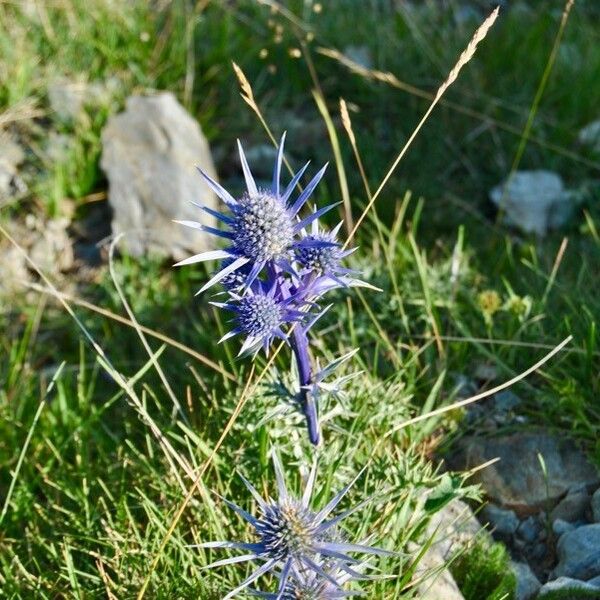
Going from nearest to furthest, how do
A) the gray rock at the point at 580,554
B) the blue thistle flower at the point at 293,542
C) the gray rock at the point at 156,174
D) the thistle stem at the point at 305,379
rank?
1. the blue thistle flower at the point at 293,542
2. the thistle stem at the point at 305,379
3. the gray rock at the point at 580,554
4. the gray rock at the point at 156,174

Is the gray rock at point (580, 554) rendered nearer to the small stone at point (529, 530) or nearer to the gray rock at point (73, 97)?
the small stone at point (529, 530)

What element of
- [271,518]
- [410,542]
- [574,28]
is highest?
[574,28]

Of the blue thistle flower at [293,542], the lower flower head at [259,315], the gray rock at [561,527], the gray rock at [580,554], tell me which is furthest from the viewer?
the gray rock at [561,527]

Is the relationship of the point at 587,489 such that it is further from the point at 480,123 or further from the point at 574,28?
the point at 574,28

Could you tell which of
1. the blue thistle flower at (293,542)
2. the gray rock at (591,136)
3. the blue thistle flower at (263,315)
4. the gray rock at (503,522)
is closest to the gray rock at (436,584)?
the gray rock at (503,522)

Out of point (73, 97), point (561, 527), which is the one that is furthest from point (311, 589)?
point (73, 97)

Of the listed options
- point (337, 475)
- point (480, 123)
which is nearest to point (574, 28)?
point (480, 123)

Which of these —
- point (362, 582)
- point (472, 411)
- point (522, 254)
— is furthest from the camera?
point (522, 254)

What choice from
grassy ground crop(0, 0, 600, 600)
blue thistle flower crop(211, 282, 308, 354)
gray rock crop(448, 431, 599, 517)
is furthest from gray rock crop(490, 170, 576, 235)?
blue thistle flower crop(211, 282, 308, 354)
